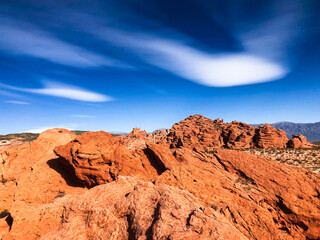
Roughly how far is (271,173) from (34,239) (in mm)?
22386

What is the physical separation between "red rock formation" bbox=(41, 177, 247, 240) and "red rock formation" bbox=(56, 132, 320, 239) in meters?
4.39

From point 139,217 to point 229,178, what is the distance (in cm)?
1241

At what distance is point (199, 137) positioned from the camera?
274ft

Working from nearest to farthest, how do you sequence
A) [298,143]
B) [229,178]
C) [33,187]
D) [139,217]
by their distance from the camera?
[139,217]
[229,178]
[33,187]
[298,143]

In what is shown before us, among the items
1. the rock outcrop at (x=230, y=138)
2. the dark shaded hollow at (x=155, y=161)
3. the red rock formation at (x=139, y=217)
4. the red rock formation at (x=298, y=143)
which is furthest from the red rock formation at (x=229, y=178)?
the red rock formation at (x=298, y=143)

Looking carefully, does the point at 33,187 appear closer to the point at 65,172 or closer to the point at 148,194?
the point at 65,172

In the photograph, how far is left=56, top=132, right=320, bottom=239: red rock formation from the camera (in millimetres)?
13656

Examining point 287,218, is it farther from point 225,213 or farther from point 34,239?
point 34,239

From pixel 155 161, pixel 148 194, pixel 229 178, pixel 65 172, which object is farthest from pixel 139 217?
pixel 65 172

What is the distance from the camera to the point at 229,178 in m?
17.9

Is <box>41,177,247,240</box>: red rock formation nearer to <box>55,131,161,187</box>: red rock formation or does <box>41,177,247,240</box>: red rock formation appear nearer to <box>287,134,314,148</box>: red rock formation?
<box>55,131,161,187</box>: red rock formation

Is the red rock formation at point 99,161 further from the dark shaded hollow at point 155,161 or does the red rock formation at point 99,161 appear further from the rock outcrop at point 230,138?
the rock outcrop at point 230,138

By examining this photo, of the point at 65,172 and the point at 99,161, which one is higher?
the point at 99,161

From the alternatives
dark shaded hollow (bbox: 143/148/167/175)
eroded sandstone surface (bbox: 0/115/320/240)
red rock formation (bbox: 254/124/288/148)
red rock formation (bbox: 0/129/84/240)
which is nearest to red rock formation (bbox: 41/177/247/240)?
eroded sandstone surface (bbox: 0/115/320/240)
